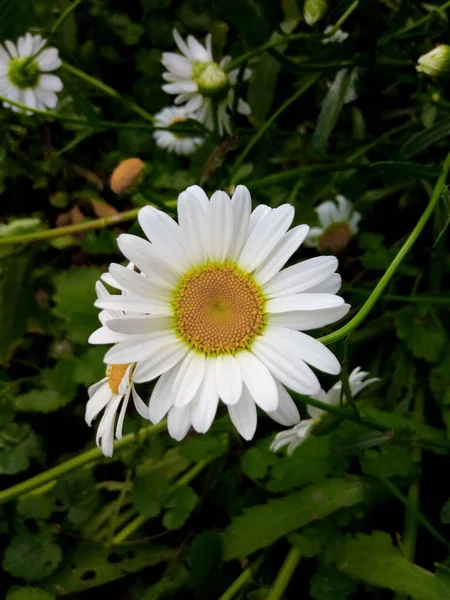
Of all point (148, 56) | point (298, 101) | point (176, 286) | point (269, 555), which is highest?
point (148, 56)

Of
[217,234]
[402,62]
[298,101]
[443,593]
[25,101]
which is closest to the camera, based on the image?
[217,234]

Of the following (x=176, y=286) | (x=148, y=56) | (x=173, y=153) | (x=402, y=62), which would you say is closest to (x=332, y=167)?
(x=402, y=62)

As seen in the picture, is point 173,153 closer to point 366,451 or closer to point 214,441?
point 214,441

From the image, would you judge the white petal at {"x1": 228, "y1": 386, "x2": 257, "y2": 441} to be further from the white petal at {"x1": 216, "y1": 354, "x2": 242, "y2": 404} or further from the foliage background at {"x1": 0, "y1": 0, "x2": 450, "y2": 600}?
the foliage background at {"x1": 0, "y1": 0, "x2": 450, "y2": 600}

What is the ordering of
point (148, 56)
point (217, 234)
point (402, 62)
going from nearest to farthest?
point (217, 234) → point (402, 62) → point (148, 56)

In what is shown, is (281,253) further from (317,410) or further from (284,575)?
(284,575)

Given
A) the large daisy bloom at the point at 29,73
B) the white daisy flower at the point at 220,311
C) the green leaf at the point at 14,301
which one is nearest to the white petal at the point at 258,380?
the white daisy flower at the point at 220,311

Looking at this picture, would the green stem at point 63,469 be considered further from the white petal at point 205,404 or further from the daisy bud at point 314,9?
the daisy bud at point 314,9
